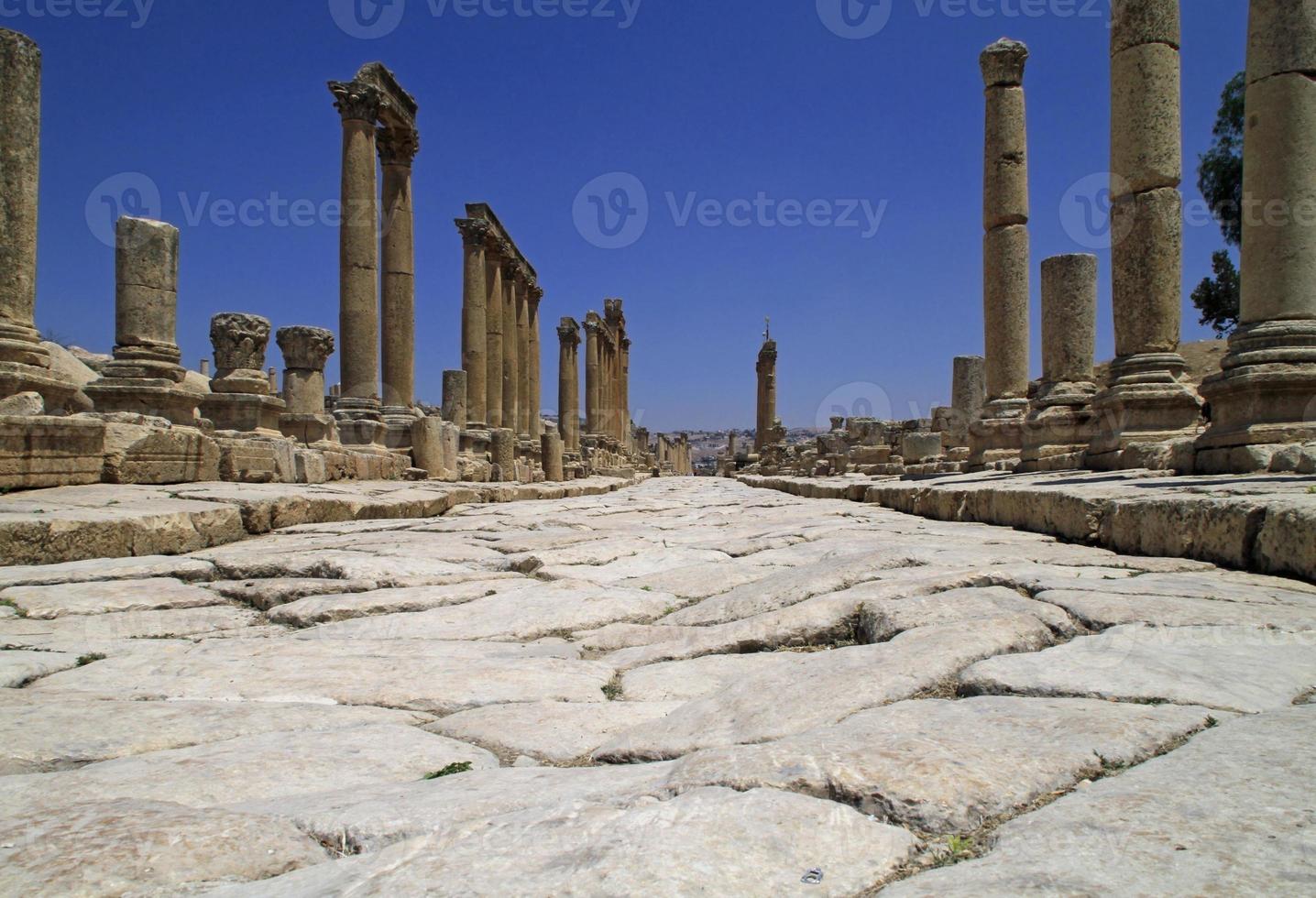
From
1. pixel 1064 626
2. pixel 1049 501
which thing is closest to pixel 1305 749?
pixel 1064 626

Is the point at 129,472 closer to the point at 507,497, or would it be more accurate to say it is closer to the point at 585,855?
the point at 507,497

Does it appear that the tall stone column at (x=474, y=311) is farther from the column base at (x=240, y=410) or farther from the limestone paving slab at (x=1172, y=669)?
the limestone paving slab at (x=1172, y=669)

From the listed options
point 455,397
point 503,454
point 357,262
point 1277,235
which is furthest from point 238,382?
point 1277,235

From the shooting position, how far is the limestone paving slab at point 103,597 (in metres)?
3.22

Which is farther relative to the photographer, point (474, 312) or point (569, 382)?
point (569, 382)

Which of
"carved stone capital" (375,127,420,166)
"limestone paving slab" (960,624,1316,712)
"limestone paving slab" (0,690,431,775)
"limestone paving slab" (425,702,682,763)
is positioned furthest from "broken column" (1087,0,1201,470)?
"carved stone capital" (375,127,420,166)

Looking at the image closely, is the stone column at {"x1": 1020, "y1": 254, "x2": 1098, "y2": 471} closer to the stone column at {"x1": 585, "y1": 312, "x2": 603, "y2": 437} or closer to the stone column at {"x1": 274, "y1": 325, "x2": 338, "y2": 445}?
the stone column at {"x1": 274, "y1": 325, "x2": 338, "y2": 445}

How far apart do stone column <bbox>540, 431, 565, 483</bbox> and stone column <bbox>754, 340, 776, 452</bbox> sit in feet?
62.7

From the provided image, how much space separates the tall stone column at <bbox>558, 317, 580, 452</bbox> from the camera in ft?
105

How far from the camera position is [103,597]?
132 inches

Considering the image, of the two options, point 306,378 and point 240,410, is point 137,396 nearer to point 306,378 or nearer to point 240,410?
point 240,410

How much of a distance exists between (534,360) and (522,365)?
1814 millimetres

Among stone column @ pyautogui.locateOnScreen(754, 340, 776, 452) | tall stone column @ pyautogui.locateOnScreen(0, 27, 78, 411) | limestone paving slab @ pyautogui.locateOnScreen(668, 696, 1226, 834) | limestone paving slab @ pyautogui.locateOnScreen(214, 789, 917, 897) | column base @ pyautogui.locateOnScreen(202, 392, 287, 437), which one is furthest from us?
stone column @ pyautogui.locateOnScreen(754, 340, 776, 452)

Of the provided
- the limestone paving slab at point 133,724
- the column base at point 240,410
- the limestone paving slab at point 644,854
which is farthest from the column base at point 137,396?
the limestone paving slab at point 644,854
